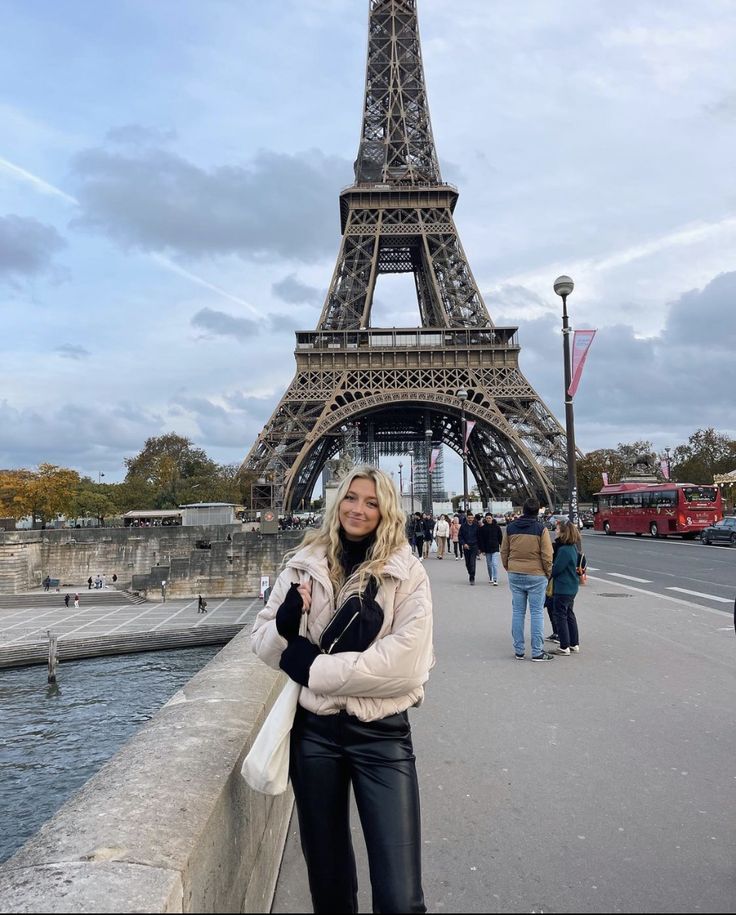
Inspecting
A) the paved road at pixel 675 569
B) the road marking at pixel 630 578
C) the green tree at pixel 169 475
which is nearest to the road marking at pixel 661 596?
the paved road at pixel 675 569

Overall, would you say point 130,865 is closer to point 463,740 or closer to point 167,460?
point 463,740

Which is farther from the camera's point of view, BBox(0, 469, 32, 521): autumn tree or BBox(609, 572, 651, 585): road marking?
BBox(0, 469, 32, 521): autumn tree

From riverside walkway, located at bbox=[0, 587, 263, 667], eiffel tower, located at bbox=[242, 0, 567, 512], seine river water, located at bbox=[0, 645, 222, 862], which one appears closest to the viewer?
seine river water, located at bbox=[0, 645, 222, 862]

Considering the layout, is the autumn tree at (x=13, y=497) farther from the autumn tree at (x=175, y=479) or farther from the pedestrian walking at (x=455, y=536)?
the pedestrian walking at (x=455, y=536)

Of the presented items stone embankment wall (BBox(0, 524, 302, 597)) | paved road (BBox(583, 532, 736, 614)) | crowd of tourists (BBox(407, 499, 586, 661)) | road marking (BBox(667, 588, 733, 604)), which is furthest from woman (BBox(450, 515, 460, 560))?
crowd of tourists (BBox(407, 499, 586, 661))

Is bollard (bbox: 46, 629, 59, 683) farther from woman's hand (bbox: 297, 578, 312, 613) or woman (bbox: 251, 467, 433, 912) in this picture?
woman's hand (bbox: 297, 578, 312, 613)

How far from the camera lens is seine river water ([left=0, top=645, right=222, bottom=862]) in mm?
9859

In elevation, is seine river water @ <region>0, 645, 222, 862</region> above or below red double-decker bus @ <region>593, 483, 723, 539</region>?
below

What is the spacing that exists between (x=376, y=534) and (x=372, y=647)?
1.58 feet

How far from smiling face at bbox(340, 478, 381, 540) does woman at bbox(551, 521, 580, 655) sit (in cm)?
554

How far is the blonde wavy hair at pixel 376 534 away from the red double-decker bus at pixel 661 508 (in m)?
32.7

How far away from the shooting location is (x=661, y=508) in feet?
111

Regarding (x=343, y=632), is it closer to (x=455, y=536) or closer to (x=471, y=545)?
(x=471, y=545)

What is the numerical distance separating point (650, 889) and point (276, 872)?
5.24ft
